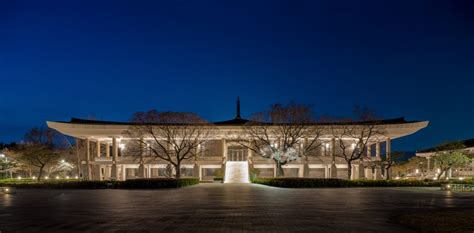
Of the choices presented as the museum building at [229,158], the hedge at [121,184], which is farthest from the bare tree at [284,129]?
the hedge at [121,184]

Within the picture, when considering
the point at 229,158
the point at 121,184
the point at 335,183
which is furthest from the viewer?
the point at 229,158

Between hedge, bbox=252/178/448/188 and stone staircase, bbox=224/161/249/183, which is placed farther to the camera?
stone staircase, bbox=224/161/249/183

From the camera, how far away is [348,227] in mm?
12117

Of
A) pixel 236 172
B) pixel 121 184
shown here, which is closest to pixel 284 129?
pixel 236 172

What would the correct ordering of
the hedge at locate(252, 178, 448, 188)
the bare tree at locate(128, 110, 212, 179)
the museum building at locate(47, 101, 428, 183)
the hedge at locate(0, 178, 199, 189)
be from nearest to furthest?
the hedge at locate(0, 178, 199, 189)
the hedge at locate(252, 178, 448, 188)
the bare tree at locate(128, 110, 212, 179)
the museum building at locate(47, 101, 428, 183)

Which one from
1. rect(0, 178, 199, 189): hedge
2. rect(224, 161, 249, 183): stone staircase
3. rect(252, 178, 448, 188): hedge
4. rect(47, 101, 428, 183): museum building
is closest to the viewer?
rect(0, 178, 199, 189): hedge

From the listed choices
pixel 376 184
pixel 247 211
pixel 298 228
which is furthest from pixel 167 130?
pixel 298 228

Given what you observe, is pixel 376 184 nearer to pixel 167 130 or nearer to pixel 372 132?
pixel 372 132

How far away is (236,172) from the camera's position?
54125mm

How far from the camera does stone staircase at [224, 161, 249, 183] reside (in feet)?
171

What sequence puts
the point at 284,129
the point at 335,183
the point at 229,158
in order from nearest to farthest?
1. the point at 335,183
2. the point at 284,129
3. the point at 229,158

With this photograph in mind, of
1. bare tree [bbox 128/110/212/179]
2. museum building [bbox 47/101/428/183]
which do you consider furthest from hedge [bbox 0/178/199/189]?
museum building [bbox 47/101/428/183]

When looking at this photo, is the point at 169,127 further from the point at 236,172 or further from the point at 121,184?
the point at 121,184

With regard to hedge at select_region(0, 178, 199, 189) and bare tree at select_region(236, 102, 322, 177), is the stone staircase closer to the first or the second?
bare tree at select_region(236, 102, 322, 177)
